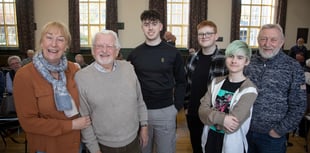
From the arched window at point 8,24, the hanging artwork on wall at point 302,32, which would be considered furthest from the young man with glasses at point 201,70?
the hanging artwork on wall at point 302,32

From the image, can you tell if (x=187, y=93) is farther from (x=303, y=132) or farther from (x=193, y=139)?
(x=303, y=132)

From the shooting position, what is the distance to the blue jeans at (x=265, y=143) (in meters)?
1.78

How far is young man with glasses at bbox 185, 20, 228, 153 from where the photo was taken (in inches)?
82.1

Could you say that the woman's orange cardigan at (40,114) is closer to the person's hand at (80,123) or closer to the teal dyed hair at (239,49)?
the person's hand at (80,123)

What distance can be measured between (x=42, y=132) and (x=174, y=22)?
8.49 m

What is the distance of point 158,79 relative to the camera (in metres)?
2.07

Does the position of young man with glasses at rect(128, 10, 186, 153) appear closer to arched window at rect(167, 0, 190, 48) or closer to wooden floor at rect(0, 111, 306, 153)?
wooden floor at rect(0, 111, 306, 153)

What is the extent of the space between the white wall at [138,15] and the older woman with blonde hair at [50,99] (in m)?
7.62

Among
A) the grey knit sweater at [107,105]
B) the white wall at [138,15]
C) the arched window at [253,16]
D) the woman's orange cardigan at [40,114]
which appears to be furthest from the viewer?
the arched window at [253,16]

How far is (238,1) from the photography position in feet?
29.6

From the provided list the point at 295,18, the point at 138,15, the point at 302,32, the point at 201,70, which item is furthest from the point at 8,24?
the point at 302,32

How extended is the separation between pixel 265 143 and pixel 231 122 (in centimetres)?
42

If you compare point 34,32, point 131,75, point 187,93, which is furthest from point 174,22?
point 131,75

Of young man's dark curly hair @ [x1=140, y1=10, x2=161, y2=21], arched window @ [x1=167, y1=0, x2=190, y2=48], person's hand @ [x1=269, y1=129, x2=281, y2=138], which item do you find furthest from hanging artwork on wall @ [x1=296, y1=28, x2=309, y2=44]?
young man's dark curly hair @ [x1=140, y1=10, x2=161, y2=21]
